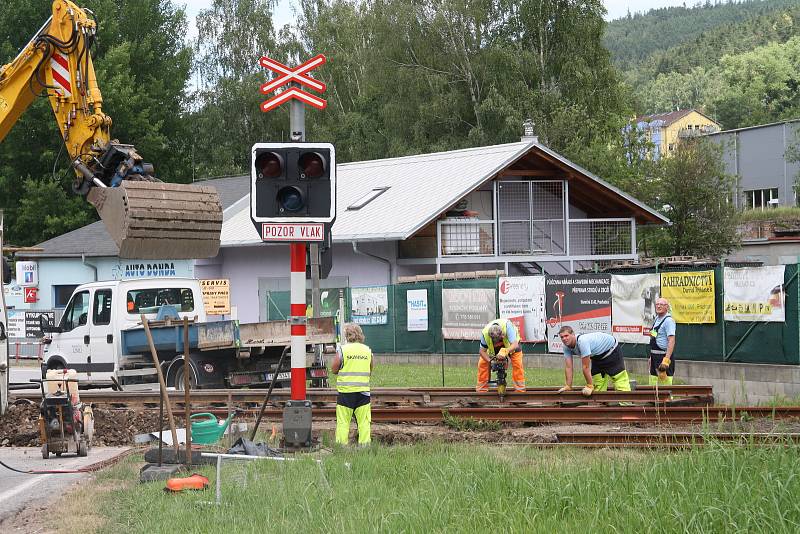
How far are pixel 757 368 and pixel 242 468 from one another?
13492 millimetres

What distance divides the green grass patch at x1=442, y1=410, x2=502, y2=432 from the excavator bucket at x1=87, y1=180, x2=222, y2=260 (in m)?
4.01

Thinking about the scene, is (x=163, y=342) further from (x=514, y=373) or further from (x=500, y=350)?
(x=514, y=373)

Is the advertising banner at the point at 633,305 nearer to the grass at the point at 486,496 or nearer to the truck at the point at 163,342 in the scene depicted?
the truck at the point at 163,342

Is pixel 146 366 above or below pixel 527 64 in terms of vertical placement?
below

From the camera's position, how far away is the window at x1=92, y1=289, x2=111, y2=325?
21.5m

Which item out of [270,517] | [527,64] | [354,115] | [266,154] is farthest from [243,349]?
[354,115]

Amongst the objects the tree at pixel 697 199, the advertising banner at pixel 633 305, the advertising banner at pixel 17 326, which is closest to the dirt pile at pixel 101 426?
the advertising banner at pixel 633 305

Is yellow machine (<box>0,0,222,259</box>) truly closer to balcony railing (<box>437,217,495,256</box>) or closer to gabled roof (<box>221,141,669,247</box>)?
gabled roof (<box>221,141,669,247</box>)

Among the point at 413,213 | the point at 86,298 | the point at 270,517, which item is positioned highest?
the point at 413,213

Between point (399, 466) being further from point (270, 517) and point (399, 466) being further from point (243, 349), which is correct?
point (243, 349)

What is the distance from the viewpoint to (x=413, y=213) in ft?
117

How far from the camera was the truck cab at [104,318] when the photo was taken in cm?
2134

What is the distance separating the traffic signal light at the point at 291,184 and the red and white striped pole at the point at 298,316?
0.63m

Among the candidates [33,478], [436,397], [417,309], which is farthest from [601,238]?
[33,478]
